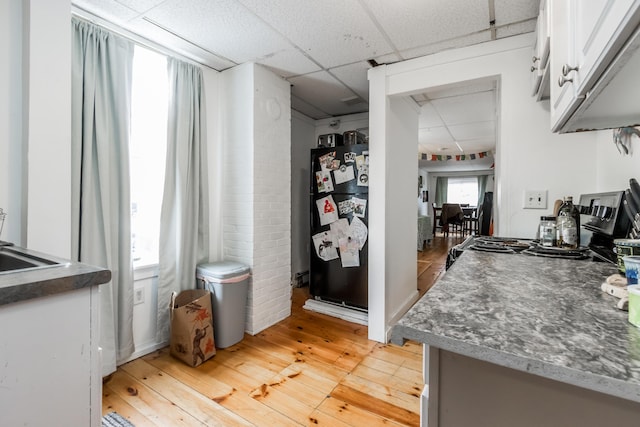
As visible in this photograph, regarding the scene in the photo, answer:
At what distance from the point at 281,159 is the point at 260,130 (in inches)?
14.0

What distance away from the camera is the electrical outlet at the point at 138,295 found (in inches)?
80.8

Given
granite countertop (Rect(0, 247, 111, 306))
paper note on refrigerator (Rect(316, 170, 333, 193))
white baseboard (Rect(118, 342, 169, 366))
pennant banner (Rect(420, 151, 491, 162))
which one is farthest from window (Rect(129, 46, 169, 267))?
pennant banner (Rect(420, 151, 491, 162))

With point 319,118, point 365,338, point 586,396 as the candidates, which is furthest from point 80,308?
point 319,118

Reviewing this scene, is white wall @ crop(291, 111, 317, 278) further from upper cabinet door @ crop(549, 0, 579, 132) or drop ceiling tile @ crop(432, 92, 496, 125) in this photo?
upper cabinet door @ crop(549, 0, 579, 132)

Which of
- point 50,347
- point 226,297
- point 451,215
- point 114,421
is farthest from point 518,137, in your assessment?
point 451,215

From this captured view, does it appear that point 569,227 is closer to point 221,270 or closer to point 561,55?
point 561,55

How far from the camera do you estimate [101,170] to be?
1.75 metres

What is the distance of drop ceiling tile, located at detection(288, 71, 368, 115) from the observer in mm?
2707

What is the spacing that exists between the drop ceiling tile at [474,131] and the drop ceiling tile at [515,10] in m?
2.51

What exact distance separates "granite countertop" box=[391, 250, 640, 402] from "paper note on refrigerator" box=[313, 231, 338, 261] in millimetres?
2111

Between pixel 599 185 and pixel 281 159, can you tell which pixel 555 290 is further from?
pixel 281 159

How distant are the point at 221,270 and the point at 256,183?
30.0 inches

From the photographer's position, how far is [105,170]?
1.77 metres

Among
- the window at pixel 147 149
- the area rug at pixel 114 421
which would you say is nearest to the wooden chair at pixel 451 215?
the window at pixel 147 149
